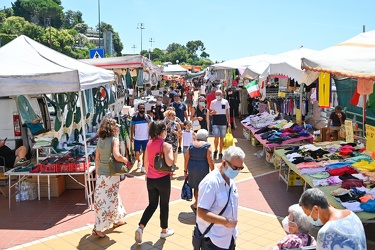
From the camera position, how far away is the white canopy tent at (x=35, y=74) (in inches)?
247

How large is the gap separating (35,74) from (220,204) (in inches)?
168

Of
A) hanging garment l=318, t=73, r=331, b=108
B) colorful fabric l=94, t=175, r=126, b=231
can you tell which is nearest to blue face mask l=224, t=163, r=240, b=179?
colorful fabric l=94, t=175, r=126, b=231

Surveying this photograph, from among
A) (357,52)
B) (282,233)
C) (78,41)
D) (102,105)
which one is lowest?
(282,233)

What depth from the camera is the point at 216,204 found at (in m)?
3.42

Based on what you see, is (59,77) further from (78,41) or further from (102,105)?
(78,41)

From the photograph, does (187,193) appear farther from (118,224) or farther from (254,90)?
(254,90)

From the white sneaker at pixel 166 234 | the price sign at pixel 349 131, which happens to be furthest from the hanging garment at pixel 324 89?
the white sneaker at pixel 166 234

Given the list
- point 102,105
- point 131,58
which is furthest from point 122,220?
point 131,58

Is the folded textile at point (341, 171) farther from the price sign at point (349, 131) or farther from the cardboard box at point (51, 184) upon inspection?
the cardboard box at point (51, 184)

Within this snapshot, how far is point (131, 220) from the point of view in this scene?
6508 mm

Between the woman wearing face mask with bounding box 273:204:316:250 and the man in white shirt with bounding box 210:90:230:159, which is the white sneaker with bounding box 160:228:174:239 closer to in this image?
the woman wearing face mask with bounding box 273:204:316:250

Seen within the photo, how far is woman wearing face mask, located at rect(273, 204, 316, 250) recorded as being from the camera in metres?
3.85

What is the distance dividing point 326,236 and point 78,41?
138m

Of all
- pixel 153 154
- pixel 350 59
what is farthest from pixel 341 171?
pixel 153 154
